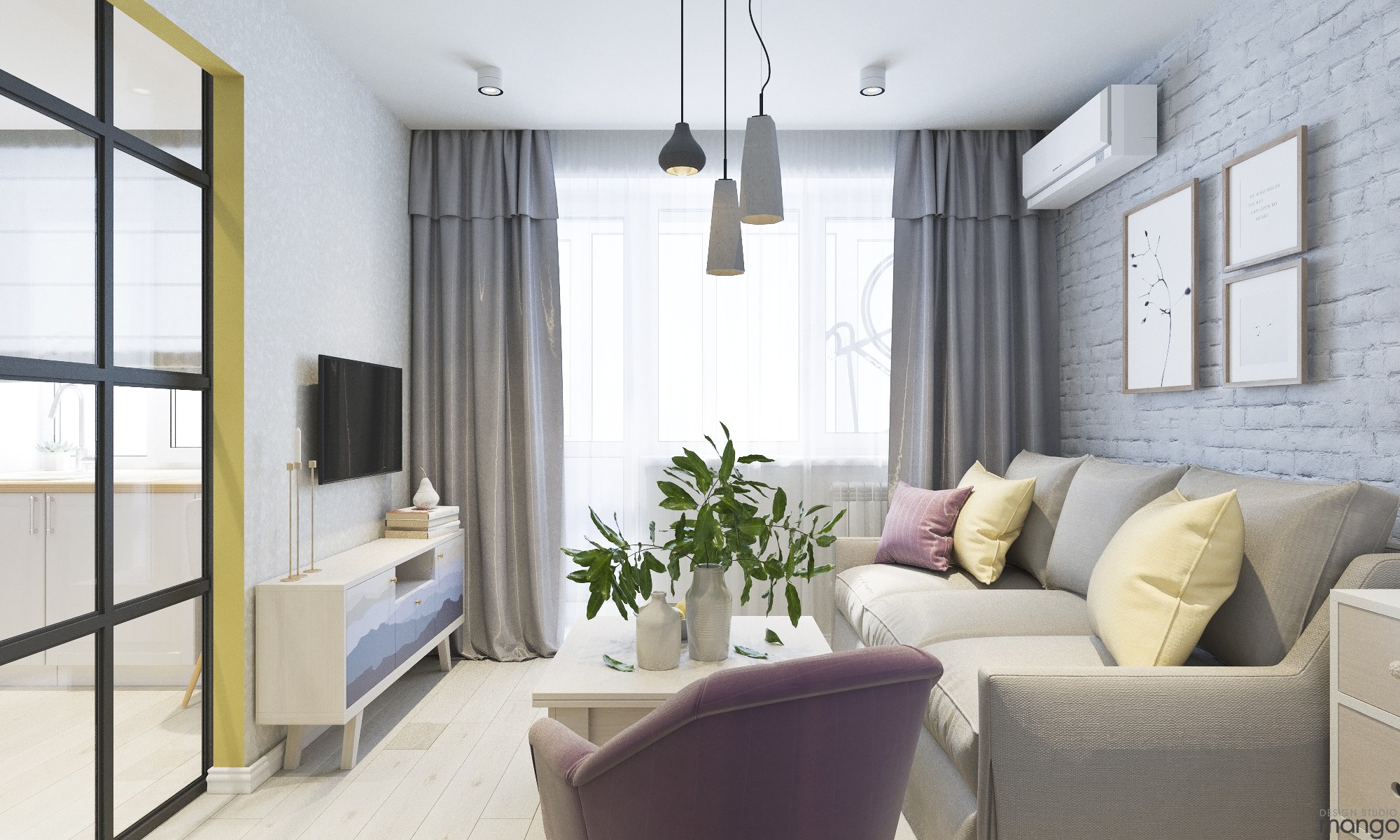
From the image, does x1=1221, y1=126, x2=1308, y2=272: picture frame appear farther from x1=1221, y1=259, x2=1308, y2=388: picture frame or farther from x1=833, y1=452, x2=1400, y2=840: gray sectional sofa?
x1=833, y1=452, x2=1400, y2=840: gray sectional sofa

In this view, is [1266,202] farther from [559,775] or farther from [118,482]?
[118,482]

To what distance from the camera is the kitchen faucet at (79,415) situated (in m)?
2.02

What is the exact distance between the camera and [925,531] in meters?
3.46

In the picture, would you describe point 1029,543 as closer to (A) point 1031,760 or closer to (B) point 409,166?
(A) point 1031,760

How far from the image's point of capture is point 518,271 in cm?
418

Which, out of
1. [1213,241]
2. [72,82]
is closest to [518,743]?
[72,82]

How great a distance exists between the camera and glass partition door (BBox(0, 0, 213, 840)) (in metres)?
1.90

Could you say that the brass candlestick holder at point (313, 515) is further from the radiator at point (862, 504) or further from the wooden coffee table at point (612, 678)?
the radiator at point (862, 504)

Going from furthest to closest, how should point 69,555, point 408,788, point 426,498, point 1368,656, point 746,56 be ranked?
1. point 426,498
2. point 746,56
3. point 408,788
4. point 69,555
5. point 1368,656

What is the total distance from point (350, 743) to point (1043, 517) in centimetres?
276

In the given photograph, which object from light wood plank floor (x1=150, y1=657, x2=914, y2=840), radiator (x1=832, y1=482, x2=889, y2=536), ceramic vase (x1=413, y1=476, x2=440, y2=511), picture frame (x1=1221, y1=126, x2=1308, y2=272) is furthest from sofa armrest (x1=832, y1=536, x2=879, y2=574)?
ceramic vase (x1=413, y1=476, x2=440, y2=511)

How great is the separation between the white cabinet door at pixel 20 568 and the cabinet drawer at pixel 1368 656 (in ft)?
9.58

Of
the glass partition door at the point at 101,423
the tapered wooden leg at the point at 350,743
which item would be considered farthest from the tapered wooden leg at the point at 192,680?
the tapered wooden leg at the point at 350,743

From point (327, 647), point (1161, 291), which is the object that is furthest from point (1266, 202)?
point (327, 647)
